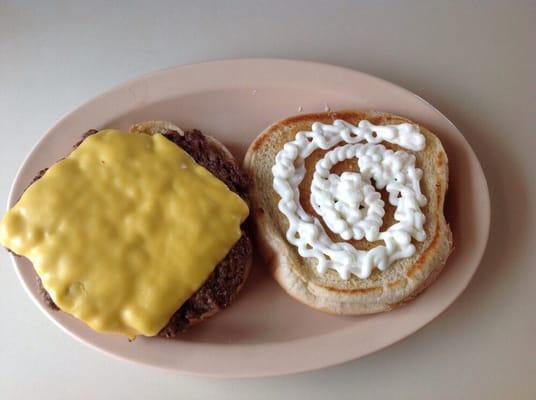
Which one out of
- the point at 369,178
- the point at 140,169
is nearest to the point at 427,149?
the point at 369,178

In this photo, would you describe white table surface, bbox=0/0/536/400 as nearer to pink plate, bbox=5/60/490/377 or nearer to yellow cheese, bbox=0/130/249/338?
pink plate, bbox=5/60/490/377

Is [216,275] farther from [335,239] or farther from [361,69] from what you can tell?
[361,69]

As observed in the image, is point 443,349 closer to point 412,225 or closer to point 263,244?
point 412,225

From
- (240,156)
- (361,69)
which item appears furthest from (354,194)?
(361,69)

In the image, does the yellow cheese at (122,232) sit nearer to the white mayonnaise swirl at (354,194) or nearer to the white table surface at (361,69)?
the white mayonnaise swirl at (354,194)

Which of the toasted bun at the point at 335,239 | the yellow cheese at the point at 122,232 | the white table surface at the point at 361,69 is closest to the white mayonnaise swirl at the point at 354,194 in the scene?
the toasted bun at the point at 335,239
